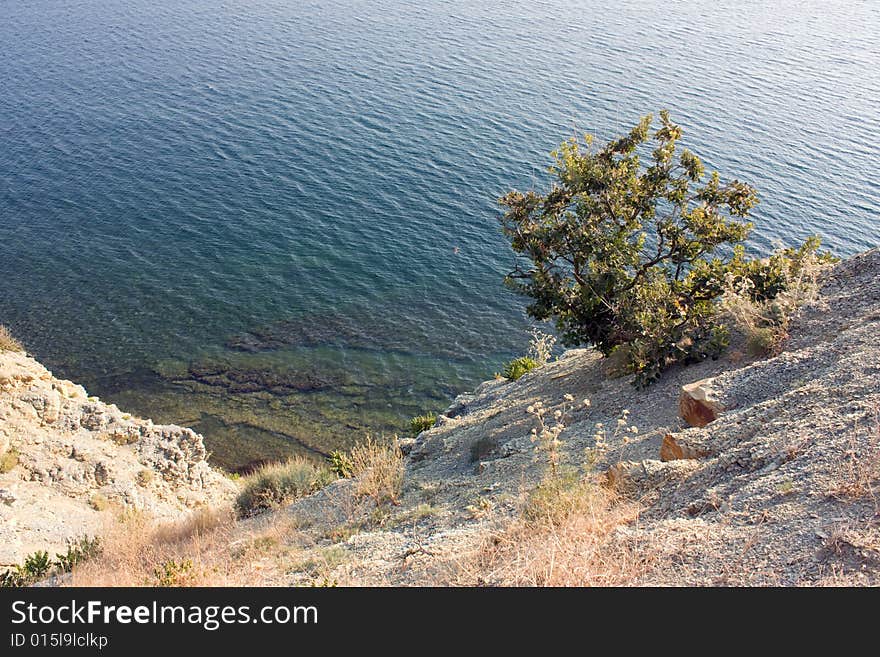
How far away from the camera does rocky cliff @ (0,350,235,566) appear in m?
18.0

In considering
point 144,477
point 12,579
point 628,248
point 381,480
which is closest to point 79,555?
point 12,579

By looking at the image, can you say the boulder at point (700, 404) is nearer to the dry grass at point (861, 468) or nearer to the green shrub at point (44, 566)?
the dry grass at point (861, 468)

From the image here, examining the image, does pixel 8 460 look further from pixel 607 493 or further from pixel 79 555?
pixel 607 493

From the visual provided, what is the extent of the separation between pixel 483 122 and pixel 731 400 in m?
44.2

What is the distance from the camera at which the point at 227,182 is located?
46750 mm

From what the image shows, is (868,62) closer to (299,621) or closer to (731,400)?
(731,400)

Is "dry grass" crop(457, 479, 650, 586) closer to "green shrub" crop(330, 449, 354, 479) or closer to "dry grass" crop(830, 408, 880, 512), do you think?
"dry grass" crop(830, 408, 880, 512)

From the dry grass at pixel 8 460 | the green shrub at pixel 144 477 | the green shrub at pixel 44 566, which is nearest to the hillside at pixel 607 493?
the dry grass at pixel 8 460

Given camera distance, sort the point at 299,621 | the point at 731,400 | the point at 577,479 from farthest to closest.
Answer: the point at 731,400 → the point at 577,479 → the point at 299,621

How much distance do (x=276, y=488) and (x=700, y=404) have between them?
10.1 metres

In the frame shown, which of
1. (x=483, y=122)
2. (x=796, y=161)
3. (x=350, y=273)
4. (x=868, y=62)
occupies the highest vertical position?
(x=868, y=62)

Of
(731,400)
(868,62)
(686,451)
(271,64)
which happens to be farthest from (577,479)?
(868,62)

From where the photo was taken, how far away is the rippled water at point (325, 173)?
3209cm

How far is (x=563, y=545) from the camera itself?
28.6ft
